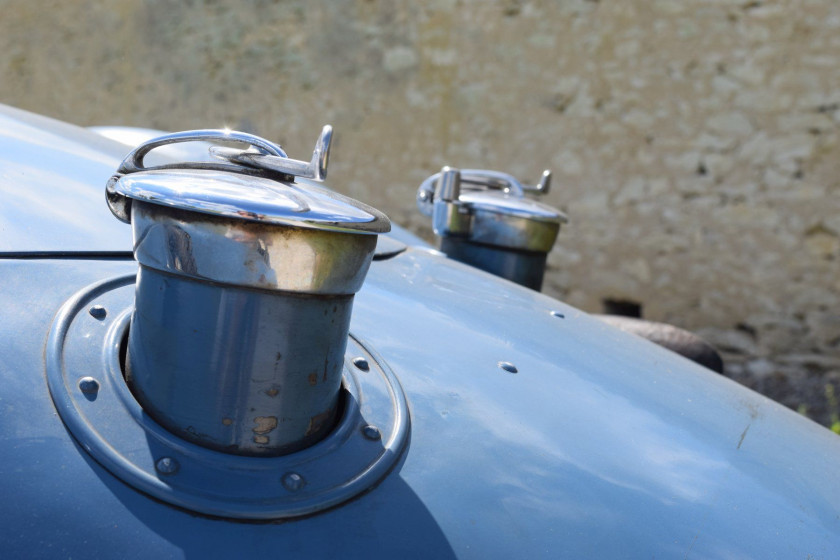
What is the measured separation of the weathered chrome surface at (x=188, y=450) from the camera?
0.65m

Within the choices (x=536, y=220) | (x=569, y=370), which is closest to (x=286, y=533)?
(x=569, y=370)


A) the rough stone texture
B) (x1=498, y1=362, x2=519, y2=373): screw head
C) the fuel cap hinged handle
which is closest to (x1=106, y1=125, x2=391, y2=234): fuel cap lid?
the fuel cap hinged handle

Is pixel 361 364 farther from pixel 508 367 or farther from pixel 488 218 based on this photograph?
pixel 488 218

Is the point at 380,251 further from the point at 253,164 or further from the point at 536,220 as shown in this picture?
the point at 253,164

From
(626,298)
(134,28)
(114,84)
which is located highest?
(134,28)

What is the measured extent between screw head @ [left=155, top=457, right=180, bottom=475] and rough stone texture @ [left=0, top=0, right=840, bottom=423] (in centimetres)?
528

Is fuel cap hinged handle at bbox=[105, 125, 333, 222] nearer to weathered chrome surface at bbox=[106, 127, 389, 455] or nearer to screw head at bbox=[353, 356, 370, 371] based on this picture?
weathered chrome surface at bbox=[106, 127, 389, 455]

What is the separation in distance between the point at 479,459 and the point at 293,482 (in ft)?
0.66

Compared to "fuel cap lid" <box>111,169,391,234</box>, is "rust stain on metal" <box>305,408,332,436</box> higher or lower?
lower

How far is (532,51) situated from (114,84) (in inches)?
182

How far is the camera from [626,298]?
5.89 meters

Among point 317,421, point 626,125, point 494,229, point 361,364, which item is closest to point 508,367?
point 361,364

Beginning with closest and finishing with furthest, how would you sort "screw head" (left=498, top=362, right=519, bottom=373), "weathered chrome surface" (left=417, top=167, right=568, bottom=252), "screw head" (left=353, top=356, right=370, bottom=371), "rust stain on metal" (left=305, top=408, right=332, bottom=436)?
"rust stain on metal" (left=305, top=408, right=332, bottom=436), "screw head" (left=353, top=356, right=370, bottom=371), "screw head" (left=498, top=362, right=519, bottom=373), "weathered chrome surface" (left=417, top=167, right=568, bottom=252)

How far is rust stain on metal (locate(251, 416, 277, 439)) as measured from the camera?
0.68 meters
